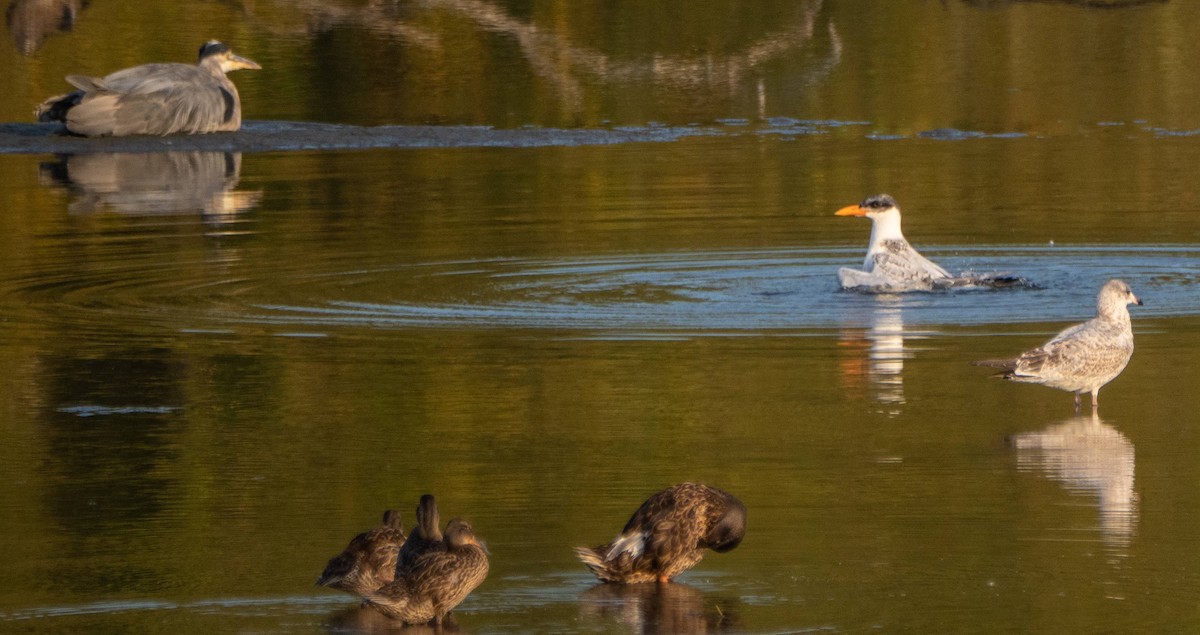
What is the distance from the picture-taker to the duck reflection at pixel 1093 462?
8789mm

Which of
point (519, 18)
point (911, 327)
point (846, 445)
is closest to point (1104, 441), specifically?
point (846, 445)

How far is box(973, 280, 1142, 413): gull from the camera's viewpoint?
11.1 m

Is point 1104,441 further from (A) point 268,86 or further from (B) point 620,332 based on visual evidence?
(A) point 268,86

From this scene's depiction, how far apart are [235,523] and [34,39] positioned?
28162mm

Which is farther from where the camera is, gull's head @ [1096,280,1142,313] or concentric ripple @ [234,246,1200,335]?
concentric ripple @ [234,246,1200,335]

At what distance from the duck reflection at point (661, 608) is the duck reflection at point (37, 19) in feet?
91.3

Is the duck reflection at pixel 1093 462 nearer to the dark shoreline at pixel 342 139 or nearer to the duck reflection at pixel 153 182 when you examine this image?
the duck reflection at pixel 153 182

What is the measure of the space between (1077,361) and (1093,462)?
4.37 feet

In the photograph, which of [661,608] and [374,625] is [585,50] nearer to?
[661,608]

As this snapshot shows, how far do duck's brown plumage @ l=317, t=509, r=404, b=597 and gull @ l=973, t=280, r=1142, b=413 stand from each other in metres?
4.19

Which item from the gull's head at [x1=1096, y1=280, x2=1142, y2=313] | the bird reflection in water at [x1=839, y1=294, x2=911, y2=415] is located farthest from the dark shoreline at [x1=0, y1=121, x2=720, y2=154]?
the gull's head at [x1=1096, y1=280, x2=1142, y2=313]

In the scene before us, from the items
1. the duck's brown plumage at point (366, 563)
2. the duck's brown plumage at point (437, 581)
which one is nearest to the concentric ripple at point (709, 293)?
the duck's brown plumage at point (366, 563)

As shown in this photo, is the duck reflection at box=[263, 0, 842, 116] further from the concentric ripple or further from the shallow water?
the concentric ripple

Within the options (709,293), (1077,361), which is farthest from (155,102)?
(1077,361)
